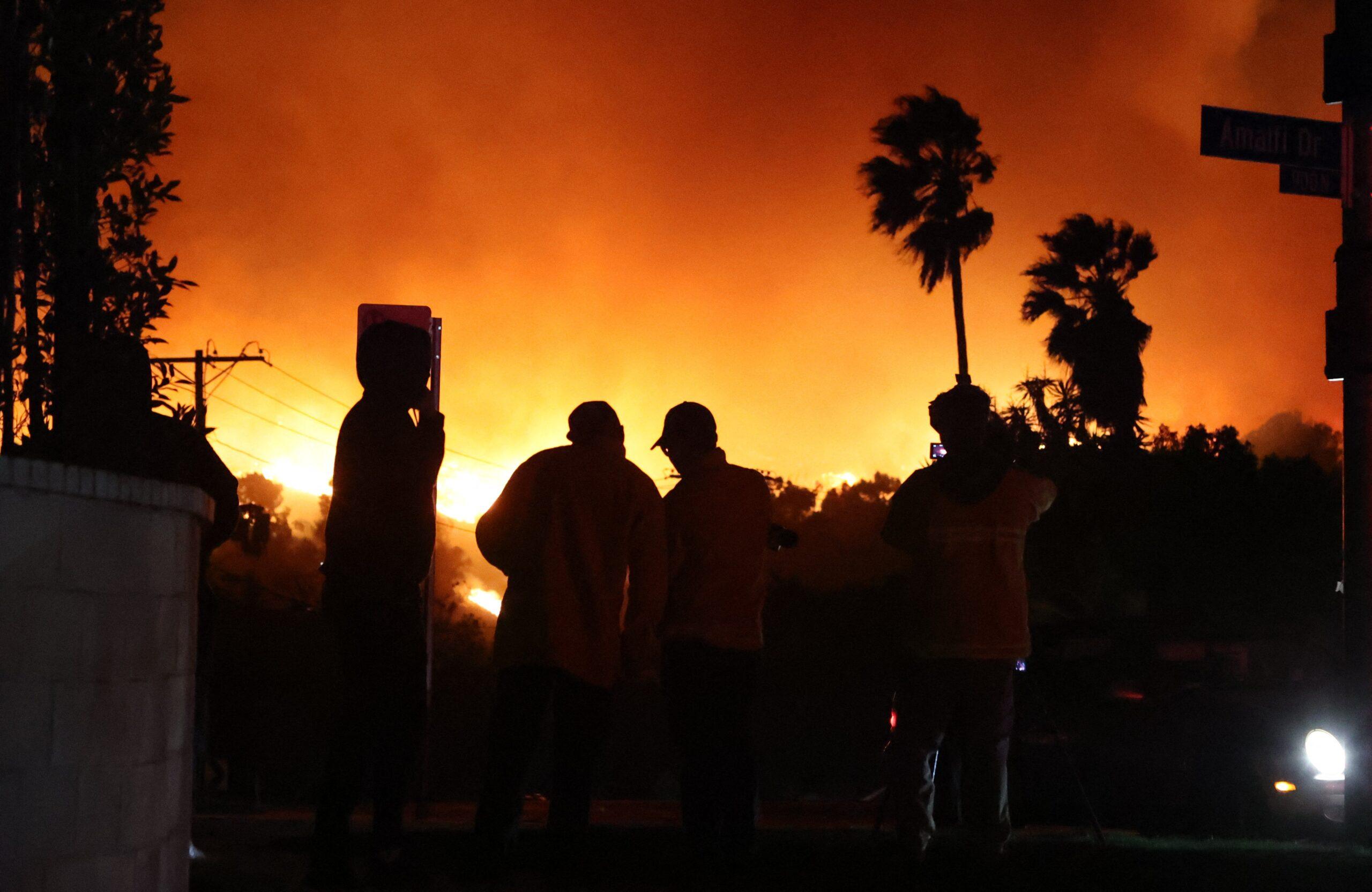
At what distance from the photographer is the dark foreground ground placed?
5.63 meters

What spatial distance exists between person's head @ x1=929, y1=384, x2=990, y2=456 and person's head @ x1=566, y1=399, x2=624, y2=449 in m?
1.32

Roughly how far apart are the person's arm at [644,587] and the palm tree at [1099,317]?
28.7m

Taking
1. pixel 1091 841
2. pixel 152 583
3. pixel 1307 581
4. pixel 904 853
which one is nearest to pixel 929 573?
pixel 904 853

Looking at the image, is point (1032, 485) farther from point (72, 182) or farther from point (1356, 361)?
point (72, 182)

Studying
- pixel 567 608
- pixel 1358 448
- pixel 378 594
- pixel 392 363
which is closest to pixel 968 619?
pixel 567 608

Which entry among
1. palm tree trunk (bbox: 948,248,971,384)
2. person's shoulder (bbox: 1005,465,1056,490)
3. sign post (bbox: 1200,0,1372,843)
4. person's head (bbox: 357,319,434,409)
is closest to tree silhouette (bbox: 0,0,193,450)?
person's head (bbox: 357,319,434,409)

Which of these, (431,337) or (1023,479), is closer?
(1023,479)

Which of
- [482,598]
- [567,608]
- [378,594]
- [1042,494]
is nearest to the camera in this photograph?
[378,594]

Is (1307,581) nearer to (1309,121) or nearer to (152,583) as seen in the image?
(1309,121)

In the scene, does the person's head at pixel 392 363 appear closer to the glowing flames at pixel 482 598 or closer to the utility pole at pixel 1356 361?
the utility pole at pixel 1356 361

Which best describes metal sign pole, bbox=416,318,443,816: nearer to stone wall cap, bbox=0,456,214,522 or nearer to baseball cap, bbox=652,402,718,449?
baseball cap, bbox=652,402,718,449

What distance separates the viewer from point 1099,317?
1330 inches

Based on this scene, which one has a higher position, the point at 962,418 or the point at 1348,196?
the point at 1348,196

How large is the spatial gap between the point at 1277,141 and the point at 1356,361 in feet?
4.08
